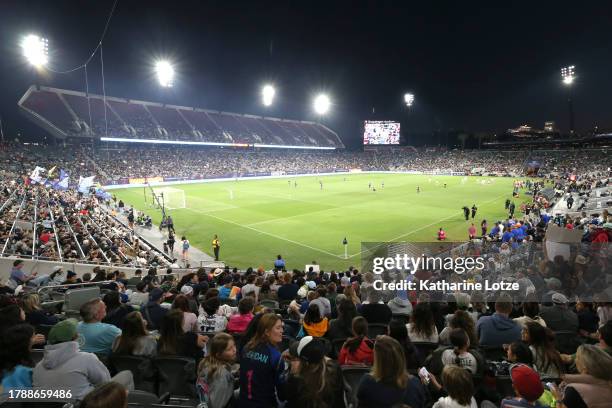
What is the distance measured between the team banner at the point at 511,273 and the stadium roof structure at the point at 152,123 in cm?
5311

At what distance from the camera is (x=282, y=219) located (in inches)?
1300

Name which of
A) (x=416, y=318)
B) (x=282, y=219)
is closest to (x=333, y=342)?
(x=416, y=318)

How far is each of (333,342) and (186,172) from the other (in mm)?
73307

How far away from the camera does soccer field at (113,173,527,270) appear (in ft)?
77.6

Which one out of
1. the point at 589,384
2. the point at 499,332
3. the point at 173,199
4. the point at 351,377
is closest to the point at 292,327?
the point at 351,377

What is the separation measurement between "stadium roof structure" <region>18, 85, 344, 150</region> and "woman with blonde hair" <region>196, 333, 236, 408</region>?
56.5 meters

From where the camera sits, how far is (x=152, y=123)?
295ft

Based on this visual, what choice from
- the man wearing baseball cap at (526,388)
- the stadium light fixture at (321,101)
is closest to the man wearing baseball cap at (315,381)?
the man wearing baseball cap at (526,388)

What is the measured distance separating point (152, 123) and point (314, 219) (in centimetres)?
7282

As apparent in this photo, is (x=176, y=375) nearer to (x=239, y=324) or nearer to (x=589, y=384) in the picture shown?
(x=239, y=324)

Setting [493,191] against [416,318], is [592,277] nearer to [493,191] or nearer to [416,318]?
[416,318]

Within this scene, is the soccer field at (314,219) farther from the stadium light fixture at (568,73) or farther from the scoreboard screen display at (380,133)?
the scoreboard screen display at (380,133)

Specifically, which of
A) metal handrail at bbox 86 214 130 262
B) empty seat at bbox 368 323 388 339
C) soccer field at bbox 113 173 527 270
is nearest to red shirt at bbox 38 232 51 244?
metal handrail at bbox 86 214 130 262

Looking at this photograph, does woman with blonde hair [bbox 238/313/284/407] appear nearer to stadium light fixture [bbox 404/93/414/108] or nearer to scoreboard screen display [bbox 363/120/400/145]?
stadium light fixture [bbox 404/93/414/108]
